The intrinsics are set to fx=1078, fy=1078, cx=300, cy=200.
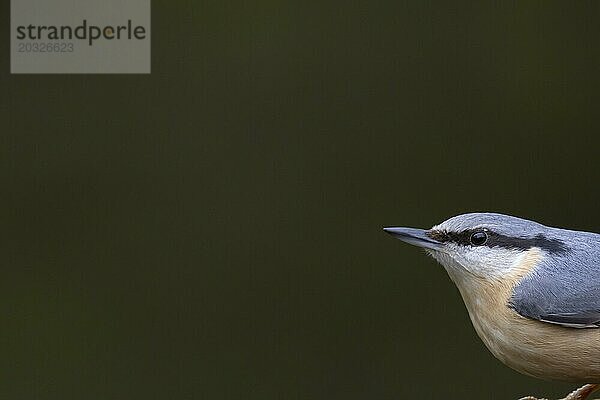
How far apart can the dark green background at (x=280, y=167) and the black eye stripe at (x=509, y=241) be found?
81.3 inches

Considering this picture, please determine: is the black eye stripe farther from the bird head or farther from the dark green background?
the dark green background

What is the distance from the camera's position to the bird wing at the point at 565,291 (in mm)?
2113

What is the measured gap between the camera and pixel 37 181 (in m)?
4.43

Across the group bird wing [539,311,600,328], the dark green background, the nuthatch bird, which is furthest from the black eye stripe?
the dark green background

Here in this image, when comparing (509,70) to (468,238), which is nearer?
(468,238)

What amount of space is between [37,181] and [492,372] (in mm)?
1983

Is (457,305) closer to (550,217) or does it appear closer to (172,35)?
(550,217)

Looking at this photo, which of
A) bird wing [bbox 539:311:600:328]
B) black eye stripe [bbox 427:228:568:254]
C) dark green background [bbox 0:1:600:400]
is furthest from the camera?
dark green background [bbox 0:1:600:400]

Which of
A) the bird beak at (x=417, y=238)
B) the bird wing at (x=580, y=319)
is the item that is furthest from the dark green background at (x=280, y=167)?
the bird wing at (x=580, y=319)

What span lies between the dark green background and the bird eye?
2.08 metres

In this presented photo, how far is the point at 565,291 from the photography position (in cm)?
214

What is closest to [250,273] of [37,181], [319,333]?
[319,333]

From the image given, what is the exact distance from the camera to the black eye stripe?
2.21 meters

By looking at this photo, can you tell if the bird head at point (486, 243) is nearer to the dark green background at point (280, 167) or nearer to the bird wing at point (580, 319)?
the bird wing at point (580, 319)
